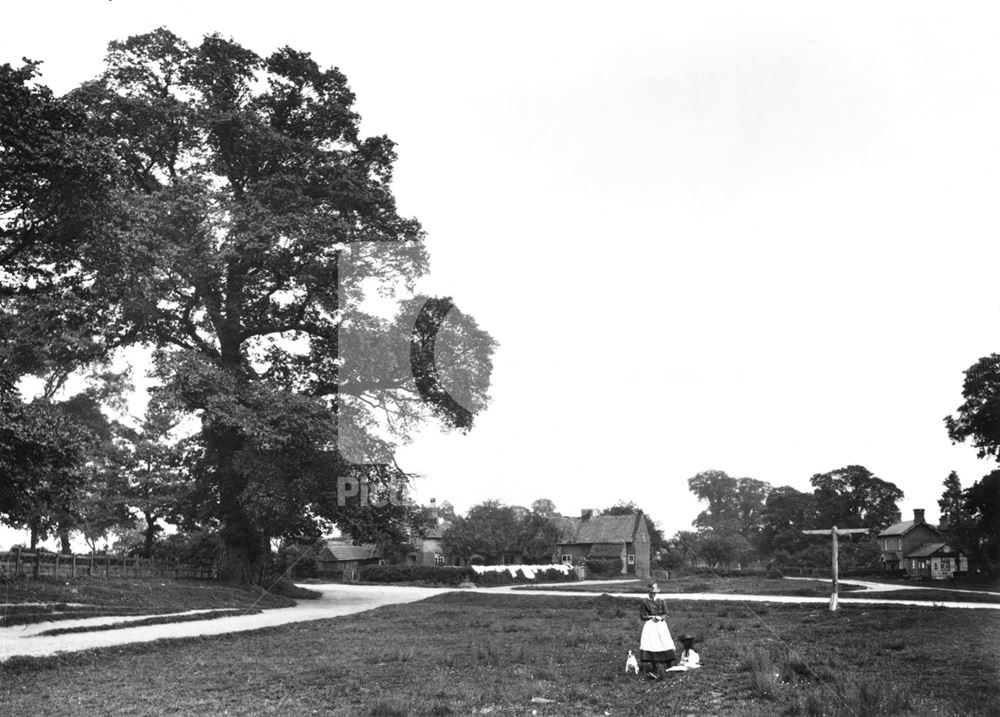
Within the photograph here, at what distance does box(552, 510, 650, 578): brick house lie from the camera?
16625 millimetres

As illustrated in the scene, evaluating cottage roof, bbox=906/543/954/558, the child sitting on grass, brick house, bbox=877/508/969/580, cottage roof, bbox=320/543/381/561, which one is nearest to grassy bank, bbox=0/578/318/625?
the child sitting on grass

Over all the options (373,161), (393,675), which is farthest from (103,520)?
(393,675)

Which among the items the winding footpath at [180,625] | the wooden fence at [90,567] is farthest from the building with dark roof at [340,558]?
the winding footpath at [180,625]

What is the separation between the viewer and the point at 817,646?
1366 cm

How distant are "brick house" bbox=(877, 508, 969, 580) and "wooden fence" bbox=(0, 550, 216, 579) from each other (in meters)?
29.3

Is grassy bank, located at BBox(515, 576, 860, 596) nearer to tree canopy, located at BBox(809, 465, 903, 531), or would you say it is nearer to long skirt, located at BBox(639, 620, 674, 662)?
tree canopy, located at BBox(809, 465, 903, 531)

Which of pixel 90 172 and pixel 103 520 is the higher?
pixel 90 172

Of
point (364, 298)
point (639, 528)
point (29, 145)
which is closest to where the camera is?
point (29, 145)

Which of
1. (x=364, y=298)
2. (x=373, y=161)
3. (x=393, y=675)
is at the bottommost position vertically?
(x=393, y=675)

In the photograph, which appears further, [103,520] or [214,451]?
[103,520]

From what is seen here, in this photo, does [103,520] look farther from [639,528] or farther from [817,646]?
[817,646]

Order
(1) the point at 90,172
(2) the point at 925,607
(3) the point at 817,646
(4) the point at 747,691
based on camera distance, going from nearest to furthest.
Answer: (4) the point at 747,691 → (3) the point at 817,646 → (1) the point at 90,172 → (2) the point at 925,607

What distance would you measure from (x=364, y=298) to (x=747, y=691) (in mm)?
16298

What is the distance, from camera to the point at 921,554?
146 ft
